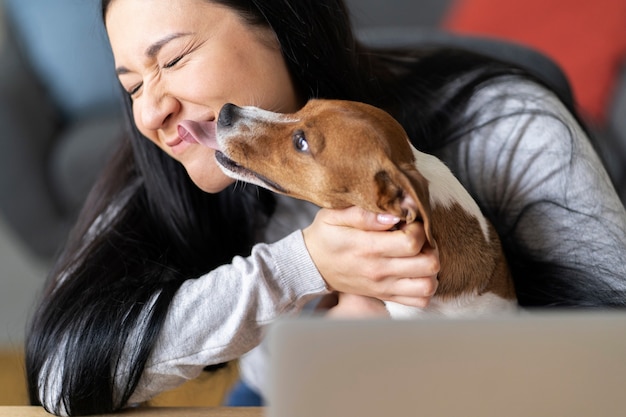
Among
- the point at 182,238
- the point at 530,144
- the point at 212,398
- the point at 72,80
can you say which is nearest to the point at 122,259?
the point at 182,238

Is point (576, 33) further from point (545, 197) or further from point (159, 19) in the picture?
point (159, 19)

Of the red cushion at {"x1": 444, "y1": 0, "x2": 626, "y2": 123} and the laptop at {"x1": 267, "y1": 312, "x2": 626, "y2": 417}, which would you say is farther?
the red cushion at {"x1": 444, "y1": 0, "x2": 626, "y2": 123}

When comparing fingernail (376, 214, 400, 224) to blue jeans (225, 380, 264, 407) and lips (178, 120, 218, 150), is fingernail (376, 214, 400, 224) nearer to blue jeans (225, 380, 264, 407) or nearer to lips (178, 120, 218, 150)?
lips (178, 120, 218, 150)

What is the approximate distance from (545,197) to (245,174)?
1.52ft

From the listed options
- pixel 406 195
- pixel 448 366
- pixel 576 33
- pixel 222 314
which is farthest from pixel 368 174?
pixel 576 33

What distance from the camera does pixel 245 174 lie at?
3.60 ft

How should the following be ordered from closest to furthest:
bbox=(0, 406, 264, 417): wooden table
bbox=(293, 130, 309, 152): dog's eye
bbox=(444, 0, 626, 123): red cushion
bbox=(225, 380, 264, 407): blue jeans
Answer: bbox=(0, 406, 264, 417): wooden table < bbox=(293, 130, 309, 152): dog's eye < bbox=(225, 380, 264, 407): blue jeans < bbox=(444, 0, 626, 123): red cushion

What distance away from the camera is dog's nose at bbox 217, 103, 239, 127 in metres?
1.08

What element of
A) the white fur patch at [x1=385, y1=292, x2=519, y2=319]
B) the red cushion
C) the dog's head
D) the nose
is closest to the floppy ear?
the dog's head

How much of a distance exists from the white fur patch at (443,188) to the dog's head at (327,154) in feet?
0.10

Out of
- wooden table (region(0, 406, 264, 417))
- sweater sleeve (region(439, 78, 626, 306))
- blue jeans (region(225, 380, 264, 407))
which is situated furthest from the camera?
blue jeans (region(225, 380, 264, 407))

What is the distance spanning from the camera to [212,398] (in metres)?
2.23

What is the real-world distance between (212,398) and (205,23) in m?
1.32

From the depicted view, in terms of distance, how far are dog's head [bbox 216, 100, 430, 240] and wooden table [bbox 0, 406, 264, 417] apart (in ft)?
0.94
